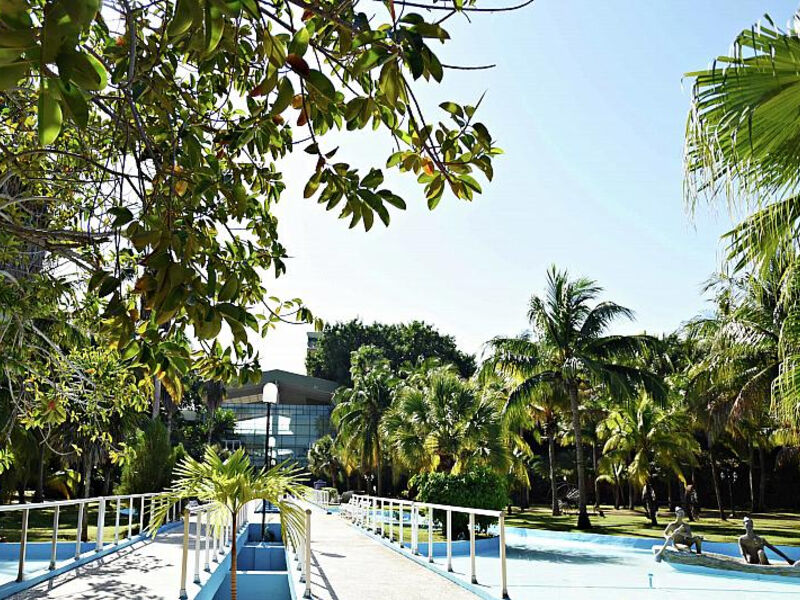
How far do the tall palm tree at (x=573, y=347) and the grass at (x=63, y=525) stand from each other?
→ 44.6 feet

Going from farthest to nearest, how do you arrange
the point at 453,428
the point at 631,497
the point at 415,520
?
the point at 631,497
the point at 453,428
the point at 415,520

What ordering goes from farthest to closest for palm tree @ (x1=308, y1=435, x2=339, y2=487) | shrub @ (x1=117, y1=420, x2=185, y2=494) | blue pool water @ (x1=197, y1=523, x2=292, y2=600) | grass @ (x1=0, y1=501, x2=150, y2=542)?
palm tree @ (x1=308, y1=435, x2=339, y2=487) < shrub @ (x1=117, y1=420, x2=185, y2=494) < grass @ (x1=0, y1=501, x2=150, y2=542) < blue pool water @ (x1=197, y1=523, x2=292, y2=600)

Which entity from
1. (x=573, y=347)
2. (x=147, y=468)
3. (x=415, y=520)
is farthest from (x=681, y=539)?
(x=147, y=468)

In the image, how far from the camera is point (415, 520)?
12898 millimetres

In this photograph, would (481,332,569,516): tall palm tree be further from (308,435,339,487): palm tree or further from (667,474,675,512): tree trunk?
(308,435,339,487): palm tree

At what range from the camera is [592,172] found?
1063 cm

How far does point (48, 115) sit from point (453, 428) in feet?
74.1

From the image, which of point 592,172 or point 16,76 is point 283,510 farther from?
point 16,76

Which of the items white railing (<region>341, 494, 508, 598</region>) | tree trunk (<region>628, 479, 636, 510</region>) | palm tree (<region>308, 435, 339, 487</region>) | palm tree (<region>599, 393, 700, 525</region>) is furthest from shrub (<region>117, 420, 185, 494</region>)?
palm tree (<region>308, 435, 339, 487</region>)

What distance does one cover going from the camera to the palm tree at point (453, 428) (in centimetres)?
2292

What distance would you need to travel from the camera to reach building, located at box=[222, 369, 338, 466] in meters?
56.6

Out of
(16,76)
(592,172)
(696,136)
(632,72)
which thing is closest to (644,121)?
(632,72)

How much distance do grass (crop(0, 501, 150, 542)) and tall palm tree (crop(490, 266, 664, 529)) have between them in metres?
13.6

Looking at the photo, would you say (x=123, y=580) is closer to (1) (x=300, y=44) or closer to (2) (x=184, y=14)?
(1) (x=300, y=44)
